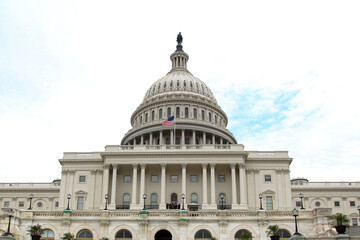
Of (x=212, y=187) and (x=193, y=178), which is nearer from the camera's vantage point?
(x=212, y=187)

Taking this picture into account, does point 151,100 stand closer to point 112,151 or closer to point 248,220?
point 112,151

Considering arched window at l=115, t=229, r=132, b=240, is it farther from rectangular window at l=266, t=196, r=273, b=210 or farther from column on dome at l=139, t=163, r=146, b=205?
rectangular window at l=266, t=196, r=273, b=210

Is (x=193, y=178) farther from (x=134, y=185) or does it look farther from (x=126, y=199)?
(x=126, y=199)

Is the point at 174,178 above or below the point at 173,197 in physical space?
above

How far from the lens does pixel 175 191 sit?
82.0 meters

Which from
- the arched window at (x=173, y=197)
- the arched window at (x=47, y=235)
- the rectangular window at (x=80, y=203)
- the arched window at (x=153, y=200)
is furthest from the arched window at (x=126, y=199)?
the arched window at (x=47, y=235)

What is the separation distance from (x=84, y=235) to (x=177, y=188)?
1372 inches

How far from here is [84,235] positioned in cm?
4884

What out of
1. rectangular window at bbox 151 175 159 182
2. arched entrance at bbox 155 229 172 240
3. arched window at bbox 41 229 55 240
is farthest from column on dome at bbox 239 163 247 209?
arched window at bbox 41 229 55 240

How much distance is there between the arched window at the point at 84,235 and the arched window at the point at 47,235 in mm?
2769

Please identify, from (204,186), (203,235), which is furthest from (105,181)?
(203,235)

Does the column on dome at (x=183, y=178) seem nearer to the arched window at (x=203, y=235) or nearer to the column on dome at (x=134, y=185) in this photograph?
the column on dome at (x=134, y=185)

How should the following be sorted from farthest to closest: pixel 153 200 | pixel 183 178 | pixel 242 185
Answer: pixel 153 200, pixel 183 178, pixel 242 185

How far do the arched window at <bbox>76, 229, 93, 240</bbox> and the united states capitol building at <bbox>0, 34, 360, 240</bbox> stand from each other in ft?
0.35
